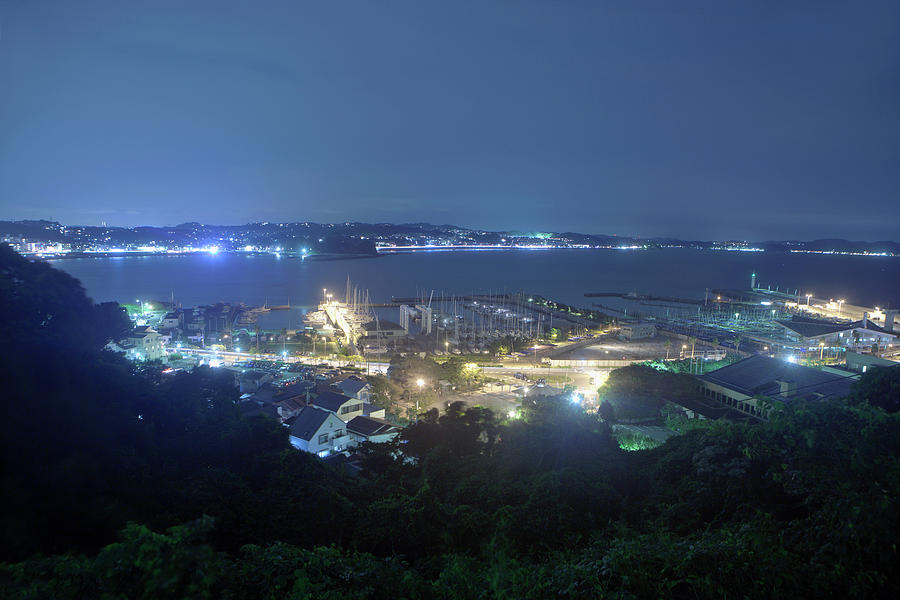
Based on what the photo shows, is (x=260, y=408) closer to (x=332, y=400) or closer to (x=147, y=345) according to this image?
(x=332, y=400)

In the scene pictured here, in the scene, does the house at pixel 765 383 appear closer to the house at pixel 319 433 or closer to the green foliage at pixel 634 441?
the green foliage at pixel 634 441

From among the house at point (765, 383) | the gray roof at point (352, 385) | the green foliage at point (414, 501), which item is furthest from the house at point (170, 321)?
the house at point (765, 383)

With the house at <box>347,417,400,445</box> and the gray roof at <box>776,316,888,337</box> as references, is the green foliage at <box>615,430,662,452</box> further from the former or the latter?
the gray roof at <box>776,316,888,337</box>

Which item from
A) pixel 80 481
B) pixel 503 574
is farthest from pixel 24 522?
pixel 503 574

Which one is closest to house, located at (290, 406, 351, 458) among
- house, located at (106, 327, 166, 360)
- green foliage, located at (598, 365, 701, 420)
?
green foliage, located at (598, 365, 701, 420)

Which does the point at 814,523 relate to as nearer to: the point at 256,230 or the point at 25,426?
the point at 25,426

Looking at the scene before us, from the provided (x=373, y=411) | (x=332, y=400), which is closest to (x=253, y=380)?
(x=332, y=400)
